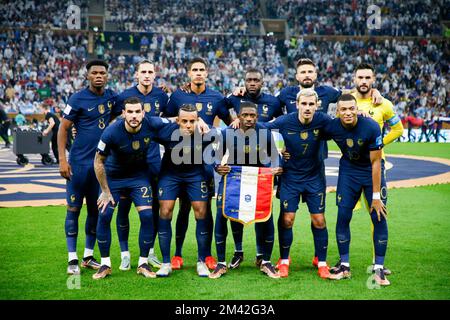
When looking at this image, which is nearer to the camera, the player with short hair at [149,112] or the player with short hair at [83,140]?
the player with short hair at [83,140]

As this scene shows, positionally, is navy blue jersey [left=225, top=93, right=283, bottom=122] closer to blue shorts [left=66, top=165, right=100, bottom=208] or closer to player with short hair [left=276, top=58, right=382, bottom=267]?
player with short hair [left=276, top=58, right=382, bottom=267]

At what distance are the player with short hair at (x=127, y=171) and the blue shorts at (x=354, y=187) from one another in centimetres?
209

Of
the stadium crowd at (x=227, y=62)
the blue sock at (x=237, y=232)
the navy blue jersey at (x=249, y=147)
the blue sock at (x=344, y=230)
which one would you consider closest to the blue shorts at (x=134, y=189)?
the navy blue jersey at (x=249, y=147)

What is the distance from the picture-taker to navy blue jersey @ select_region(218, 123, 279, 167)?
22.8 ft

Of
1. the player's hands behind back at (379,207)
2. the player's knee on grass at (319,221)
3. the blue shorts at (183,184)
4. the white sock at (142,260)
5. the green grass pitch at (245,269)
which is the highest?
the blue shorts at (183,184)

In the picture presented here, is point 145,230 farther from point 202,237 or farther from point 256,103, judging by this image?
point 256,103

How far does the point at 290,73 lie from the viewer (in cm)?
3962

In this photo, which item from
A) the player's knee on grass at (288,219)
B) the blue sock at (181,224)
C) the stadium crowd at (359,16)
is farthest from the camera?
the stadium crowd at (359,16)

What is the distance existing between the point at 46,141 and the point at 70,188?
1221 cm

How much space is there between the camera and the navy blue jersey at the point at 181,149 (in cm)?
688

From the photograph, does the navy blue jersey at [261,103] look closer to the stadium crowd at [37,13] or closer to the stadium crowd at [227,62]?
the stadium crowd at [227,62]

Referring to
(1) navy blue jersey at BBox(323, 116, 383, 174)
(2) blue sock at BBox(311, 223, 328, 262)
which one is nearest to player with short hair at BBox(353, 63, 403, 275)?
(1) navy blue jersey at BBox(323, 116, 383, 174)
